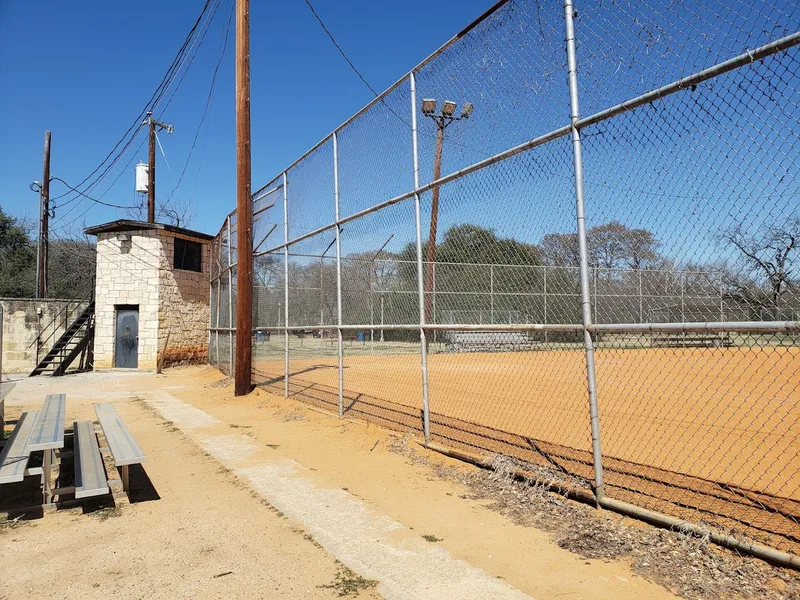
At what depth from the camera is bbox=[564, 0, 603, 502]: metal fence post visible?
3.90 meters

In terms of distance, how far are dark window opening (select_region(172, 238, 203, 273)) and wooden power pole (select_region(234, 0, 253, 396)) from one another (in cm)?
815

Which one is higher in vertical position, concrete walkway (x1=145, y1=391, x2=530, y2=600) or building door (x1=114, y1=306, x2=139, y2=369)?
building door (x1=114, y1=306, x2=139, y2=369)

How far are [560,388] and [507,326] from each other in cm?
773

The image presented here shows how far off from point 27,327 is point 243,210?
11.5 meters

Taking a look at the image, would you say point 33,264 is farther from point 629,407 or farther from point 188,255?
point 629,407

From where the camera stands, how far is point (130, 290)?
18094 mm

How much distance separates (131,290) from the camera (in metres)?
18.1

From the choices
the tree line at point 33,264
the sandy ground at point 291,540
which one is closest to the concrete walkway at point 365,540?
the sandy ground at point 291,540

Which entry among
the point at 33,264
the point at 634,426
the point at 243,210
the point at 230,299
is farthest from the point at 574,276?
the point at 33,264

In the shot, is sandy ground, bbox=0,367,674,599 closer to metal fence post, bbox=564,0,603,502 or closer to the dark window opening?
metal fence post, bbox=564,0,603,502

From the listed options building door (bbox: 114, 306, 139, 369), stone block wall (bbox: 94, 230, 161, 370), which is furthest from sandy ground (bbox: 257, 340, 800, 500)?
building door (bbox: 114, 306, 139, 369)

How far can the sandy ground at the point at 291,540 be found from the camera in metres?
3.06

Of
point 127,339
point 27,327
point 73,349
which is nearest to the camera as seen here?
point 73,349

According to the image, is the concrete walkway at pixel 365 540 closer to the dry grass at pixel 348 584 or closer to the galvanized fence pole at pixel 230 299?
the dry grass at pixel 348 584
